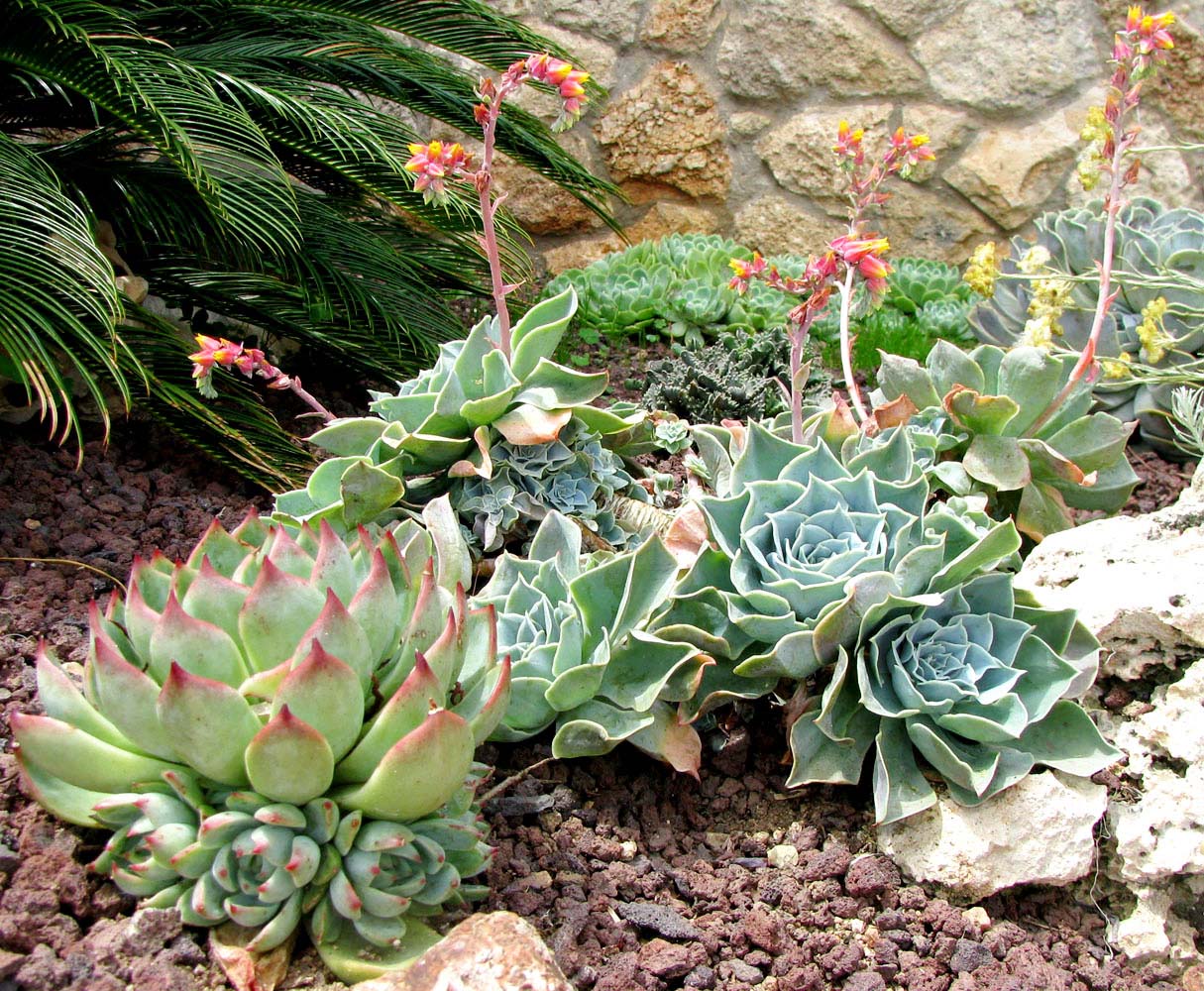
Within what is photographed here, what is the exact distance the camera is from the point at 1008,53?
14.0 feet

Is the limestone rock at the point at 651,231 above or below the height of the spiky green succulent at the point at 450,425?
below

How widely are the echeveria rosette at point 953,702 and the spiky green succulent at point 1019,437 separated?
540mm

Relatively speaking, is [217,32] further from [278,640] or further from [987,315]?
[987,315]

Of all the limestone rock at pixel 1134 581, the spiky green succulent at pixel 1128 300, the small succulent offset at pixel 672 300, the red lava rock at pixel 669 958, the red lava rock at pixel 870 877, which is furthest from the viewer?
the small succulent offset at pixel 672 300

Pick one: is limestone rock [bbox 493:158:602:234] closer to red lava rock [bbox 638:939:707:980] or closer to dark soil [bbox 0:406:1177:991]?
dark soil [bbox 0:406:1177:991]

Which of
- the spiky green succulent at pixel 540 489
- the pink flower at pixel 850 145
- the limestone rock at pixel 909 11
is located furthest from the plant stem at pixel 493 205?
the limestone rock at pixel 909 11

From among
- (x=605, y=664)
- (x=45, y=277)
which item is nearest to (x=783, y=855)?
(x=605, y=664)

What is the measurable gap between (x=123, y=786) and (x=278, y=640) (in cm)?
26

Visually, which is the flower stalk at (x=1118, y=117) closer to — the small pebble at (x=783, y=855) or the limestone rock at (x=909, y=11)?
the small pebble at (x=783, y=855)

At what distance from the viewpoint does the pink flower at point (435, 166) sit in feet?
A: 6.28

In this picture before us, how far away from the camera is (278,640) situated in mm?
1415

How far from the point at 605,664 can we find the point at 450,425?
0.67 meters

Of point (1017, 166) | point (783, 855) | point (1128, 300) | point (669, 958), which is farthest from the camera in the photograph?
point (1017, 166)

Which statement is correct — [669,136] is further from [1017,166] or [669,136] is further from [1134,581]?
[1134,581]
